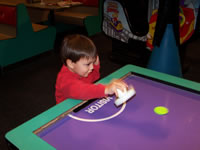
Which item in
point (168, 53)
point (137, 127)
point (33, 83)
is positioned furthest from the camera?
point (33, 83)

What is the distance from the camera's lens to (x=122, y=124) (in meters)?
0.83

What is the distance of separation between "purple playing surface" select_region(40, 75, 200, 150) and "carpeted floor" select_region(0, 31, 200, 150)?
1.00 metres

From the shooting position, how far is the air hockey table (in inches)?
28.7

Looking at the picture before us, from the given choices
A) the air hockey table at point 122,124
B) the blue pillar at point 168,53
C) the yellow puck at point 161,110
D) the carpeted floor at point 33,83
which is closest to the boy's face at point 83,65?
the air hockey table at point 122,124

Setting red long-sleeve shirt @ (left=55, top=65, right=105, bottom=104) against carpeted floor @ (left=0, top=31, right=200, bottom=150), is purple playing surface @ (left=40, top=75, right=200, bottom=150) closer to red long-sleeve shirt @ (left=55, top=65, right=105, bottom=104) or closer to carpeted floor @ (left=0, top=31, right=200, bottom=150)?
red long-sleeve shirt @ (left=55, top=65, right=105, bottom=104)

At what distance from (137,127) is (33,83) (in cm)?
189

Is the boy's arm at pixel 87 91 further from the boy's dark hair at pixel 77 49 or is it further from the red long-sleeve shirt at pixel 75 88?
the boy's dark hair at pixel 77 49

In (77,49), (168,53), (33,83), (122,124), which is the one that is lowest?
(33,83)

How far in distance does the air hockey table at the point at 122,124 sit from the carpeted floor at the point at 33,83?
95 cm

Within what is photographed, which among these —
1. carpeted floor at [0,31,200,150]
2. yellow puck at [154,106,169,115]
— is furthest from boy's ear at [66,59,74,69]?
carpeted floor at [0,31,200,150]

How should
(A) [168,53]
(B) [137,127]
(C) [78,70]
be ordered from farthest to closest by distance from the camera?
1. (A) [168,53]
2. (C) [78,70]
3. (B) [137,127]

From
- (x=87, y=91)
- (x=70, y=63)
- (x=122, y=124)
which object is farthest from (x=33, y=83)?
(x=122, y=124)

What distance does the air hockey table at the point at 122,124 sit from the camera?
73 cm

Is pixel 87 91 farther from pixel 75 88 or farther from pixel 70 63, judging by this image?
pixel 70 63
